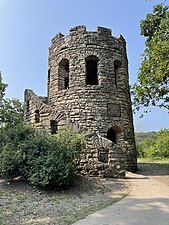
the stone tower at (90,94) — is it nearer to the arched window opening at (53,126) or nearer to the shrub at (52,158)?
the arched window opening at (53,126)

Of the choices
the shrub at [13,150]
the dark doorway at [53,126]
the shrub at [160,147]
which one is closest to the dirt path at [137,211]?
the shrub at [13,150]

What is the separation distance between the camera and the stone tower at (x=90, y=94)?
399 inches

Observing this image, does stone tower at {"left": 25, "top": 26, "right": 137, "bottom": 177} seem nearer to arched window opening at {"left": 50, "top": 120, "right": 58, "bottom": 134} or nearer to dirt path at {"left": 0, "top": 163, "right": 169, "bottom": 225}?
arched window opening at {"left": 50, "top": 120, "right": 58, "bottom": 134}

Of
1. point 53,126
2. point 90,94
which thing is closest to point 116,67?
point 90,94

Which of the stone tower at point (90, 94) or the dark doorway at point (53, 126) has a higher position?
the stone tower at point (90, 94)

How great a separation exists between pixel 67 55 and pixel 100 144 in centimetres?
524

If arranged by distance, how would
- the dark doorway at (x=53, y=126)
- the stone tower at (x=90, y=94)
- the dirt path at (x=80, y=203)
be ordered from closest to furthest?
the dirt path at (x=80, y=203)
the dark doorway at (x=53, y=126)
the stone tower at (x=90, y=94)

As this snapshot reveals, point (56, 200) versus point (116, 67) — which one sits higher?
point (116, 67)

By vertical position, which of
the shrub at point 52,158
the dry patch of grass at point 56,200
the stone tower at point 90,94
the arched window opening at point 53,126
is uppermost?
the stone tower at point 90,94

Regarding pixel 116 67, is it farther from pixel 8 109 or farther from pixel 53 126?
pixel 8 109

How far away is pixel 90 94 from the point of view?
10.5 metres

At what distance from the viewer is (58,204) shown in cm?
512

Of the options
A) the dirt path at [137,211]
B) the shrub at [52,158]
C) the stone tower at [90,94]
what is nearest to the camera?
the dirt path at [137,211]

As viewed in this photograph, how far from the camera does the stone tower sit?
10125 millimetres
